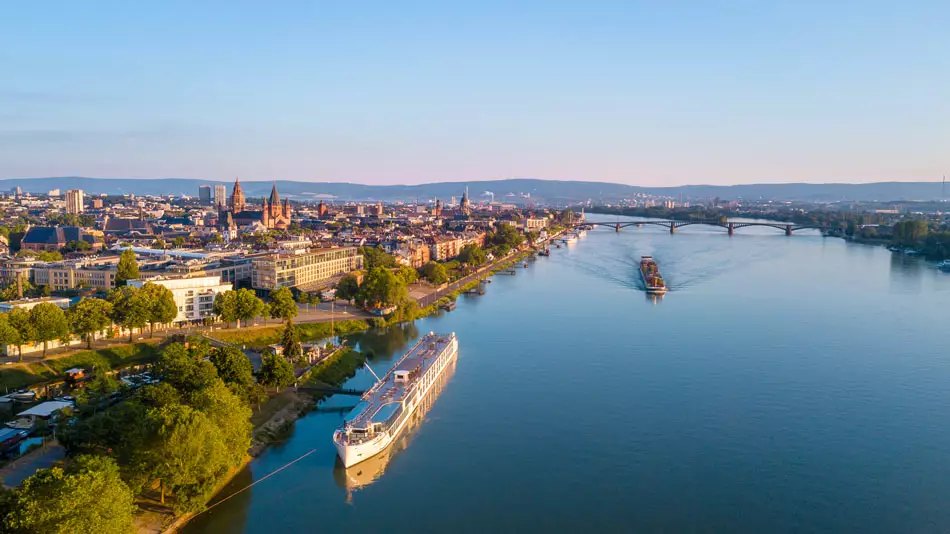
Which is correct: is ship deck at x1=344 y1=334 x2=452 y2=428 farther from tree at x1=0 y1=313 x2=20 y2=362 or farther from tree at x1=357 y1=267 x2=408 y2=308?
tree at x1=0 y1=313 x2=20 y2=362

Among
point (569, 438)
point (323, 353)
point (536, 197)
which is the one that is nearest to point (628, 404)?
point (569, 438)

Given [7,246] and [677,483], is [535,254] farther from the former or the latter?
[677,483]

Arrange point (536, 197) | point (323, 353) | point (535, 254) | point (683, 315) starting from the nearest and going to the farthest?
Result: point (323, 353), point (683, 315), point (535, 254), point (536, 197)

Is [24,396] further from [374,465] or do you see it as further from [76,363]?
A: [374,465]

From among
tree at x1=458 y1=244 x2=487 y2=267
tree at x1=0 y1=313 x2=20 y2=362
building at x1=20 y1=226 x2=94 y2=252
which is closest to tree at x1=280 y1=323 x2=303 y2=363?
tree at x1=0 y1=313 x2=20 y2=362

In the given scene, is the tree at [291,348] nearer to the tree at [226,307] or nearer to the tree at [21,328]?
the tree at [226,307]

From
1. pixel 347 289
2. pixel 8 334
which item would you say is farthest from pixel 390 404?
pixel 347 289
